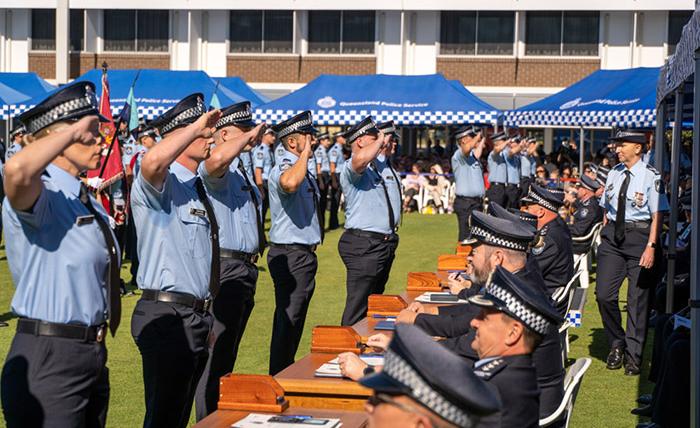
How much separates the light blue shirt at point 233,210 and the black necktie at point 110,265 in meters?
2.32

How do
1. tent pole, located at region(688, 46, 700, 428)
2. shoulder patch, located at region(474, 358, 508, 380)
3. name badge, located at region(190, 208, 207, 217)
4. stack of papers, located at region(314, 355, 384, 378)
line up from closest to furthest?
shoulder patch, located at region(474, 358, 508, 380)
stack of papers, located at region(314, 355, 384, 378)
name badge, located at region(190, 208, 207, 217)
tent pole, located at region(688, 46, 700, 428)

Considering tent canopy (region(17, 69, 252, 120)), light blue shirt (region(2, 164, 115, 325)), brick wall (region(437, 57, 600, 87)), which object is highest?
brick wall (region(437, 57, 600, 87))

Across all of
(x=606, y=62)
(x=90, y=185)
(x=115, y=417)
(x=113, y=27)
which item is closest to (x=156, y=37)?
(x=113, y=27)

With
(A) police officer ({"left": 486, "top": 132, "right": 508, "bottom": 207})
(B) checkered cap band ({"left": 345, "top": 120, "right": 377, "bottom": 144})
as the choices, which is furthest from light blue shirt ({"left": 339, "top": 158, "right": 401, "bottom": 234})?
(A) police officer ({"left": 486, "top": 132, "right": 508, "bottom": 207})

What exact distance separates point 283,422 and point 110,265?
3.55 ft

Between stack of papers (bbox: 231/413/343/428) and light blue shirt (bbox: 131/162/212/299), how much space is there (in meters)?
1.47

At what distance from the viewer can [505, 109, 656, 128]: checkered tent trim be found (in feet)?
68.2

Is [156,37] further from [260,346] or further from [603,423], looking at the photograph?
[603,423]

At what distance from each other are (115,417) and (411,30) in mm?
31340

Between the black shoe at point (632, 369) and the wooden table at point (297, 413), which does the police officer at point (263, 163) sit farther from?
the wooden table at point (297, 413)

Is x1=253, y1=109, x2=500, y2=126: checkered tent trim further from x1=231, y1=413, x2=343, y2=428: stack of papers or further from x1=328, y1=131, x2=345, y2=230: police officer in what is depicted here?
x1=231, y1=413, x2=343, y2=428: stack of papers

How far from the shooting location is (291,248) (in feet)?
30.6

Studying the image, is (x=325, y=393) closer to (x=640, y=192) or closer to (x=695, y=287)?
(x=695, y=287)

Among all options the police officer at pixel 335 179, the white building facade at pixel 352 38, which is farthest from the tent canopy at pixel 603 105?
the white building facade at pixel 352 38
